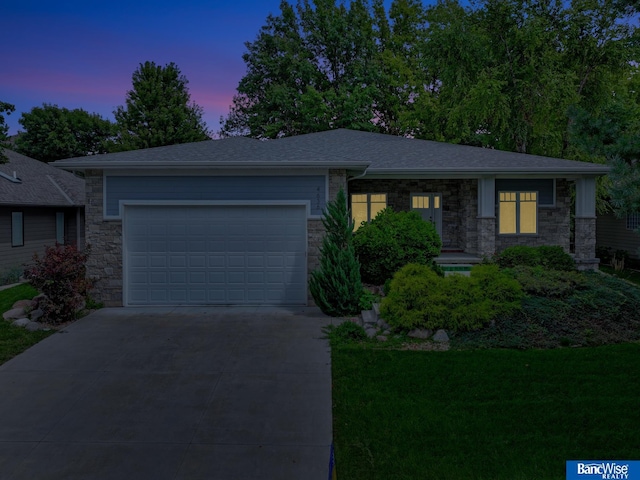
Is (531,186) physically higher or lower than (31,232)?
higher

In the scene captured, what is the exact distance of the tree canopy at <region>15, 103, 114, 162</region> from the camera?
33.9 meters

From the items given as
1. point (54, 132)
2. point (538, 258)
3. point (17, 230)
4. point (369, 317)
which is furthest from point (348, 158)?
point (54, 132)

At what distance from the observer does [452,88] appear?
22484 millimetres

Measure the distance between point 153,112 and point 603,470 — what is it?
30788mm

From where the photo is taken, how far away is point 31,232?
18266 millimetres

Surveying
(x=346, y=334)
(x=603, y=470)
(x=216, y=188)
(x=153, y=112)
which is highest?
(x=153, y=112)

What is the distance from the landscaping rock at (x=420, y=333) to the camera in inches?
326

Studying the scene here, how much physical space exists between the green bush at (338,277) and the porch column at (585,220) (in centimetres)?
895

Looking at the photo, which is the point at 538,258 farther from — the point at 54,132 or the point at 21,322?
the point at 54,132

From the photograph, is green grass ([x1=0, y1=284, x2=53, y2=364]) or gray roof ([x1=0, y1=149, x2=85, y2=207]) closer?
green grass ([x1=0, y1=284, x2=53, y2=364])

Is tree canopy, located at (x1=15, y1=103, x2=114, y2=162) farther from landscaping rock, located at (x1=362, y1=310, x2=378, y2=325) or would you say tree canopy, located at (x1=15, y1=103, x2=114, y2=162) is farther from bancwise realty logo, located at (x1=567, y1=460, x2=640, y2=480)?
bancwise realty logo, located at (x1=567, y1=460, x2=640, y2=480)

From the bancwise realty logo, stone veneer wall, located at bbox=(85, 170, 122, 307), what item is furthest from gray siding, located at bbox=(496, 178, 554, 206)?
the bancwise realty logo

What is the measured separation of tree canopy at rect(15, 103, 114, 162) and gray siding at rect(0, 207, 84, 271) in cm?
1361

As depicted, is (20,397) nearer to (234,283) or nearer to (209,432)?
(209,432)
